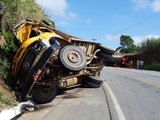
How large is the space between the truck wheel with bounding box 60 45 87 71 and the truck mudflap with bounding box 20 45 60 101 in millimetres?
1051

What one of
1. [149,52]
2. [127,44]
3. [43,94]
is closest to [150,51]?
[149,52]

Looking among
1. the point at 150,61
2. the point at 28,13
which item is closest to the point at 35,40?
the point at 28,13

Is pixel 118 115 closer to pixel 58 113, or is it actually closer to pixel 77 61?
pixel 58 113

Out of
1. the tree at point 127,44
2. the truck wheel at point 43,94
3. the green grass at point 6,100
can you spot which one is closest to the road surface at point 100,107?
the truck wheel at point 43,94

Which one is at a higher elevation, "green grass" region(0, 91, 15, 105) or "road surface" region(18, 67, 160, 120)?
"green grass" region(0, 91, 15, 105)

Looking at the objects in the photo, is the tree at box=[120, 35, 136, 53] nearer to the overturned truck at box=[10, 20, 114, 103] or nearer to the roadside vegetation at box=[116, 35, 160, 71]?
the roadside vegetation at box=[116, 35, 160, 71]

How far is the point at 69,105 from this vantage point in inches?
503

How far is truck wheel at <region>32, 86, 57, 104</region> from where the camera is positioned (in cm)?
1288

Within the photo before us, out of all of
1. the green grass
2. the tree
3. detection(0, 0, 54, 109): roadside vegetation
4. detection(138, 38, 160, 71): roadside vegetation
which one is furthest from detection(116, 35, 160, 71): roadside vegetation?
the green grass

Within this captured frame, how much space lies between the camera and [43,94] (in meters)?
13.1

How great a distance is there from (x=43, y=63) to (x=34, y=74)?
426mm

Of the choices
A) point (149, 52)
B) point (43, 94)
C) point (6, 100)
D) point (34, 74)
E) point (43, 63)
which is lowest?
point (6, 100)

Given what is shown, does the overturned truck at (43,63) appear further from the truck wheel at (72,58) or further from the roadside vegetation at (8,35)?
the roadside vegetation at (8,35)

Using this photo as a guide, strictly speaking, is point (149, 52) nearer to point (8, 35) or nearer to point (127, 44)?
point (127, 44)
